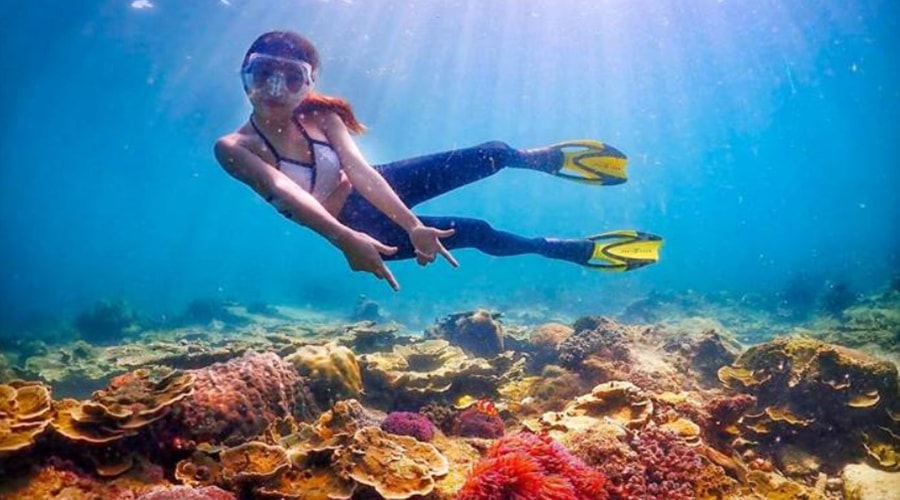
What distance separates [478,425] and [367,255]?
10.4ft

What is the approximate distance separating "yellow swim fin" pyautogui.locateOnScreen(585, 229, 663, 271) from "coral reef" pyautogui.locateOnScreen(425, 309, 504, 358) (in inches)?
155

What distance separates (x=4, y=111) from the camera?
38438 mm

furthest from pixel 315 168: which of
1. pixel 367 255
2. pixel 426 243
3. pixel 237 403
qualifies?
pixel 237 403

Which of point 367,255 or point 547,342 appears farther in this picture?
point 547,342

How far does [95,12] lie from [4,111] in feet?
71.9

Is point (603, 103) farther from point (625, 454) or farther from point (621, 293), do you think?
point (625, 454)

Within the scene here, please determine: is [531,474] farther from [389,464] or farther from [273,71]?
[273,71]

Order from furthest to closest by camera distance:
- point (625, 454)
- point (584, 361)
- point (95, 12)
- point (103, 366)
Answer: point (95, 12) → point (103, 366) → point (584, 361) → point (625, 454)

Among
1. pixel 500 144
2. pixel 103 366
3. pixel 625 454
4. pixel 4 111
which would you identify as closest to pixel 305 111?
pixel 500 144

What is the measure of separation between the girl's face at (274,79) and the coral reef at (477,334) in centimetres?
707

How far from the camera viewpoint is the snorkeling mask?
421 centimetres

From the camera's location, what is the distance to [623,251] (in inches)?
277

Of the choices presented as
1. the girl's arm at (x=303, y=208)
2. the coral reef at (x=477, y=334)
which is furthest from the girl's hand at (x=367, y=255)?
the coral reef at (x=477, y=334)

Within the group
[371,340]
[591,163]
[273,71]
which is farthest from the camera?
[371,340]
